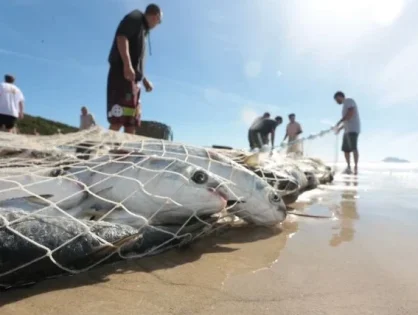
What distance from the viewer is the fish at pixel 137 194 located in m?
1.96

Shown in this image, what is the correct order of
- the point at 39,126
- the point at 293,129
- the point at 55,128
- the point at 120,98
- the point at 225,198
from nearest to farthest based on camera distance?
the point at 225,198 → the point at 120,98 → the point at 293,129 → the point at 39,126 → the point at 55,128

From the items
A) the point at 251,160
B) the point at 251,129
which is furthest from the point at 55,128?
the point at 251,160

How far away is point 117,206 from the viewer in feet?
6.20

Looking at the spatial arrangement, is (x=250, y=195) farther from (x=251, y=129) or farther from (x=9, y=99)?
(x=251, y=129)

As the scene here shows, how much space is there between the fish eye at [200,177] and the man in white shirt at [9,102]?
649 cm

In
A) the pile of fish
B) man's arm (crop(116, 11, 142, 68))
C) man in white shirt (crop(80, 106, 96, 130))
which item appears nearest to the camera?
the pile of fish

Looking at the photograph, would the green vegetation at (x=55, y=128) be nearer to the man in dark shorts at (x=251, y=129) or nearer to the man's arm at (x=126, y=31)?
the man in dark shorts at (x=251, y=129)

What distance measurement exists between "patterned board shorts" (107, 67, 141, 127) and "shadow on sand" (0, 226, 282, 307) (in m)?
2.77

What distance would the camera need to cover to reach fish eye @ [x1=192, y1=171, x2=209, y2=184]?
2133 millimetres

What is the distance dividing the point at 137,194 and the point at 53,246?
702mm

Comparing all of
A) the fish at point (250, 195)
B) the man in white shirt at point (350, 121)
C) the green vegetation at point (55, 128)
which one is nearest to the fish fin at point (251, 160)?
the fish at point (250, 195)

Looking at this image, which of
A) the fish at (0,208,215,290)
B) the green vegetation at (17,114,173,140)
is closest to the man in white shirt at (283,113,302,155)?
the green vegetation at (17,114,173,140)

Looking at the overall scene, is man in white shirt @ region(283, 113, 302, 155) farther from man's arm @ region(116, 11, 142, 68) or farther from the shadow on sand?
the shadow on sand

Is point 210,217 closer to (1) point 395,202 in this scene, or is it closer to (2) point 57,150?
(2) point 57,150
